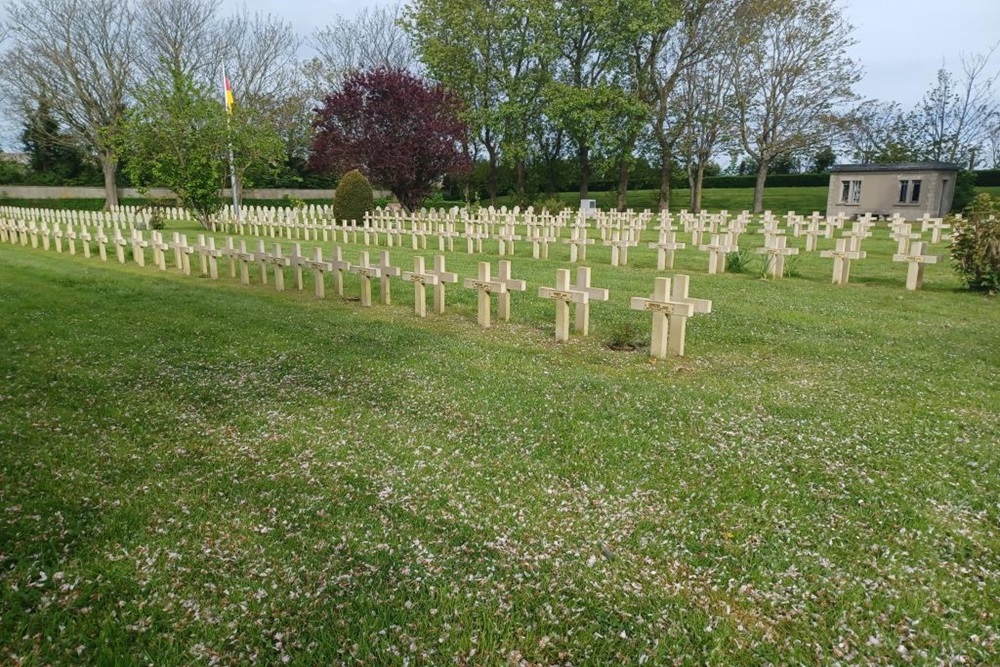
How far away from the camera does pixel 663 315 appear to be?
676 cm

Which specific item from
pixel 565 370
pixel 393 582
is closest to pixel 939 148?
pixel 565 370

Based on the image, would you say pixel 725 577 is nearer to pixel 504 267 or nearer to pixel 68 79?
pixel 504 267

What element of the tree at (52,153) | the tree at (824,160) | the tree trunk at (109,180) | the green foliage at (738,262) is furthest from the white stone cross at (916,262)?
the tree at (52,153)

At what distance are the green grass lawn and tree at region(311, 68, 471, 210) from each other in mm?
22674

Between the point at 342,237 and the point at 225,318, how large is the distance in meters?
13.4

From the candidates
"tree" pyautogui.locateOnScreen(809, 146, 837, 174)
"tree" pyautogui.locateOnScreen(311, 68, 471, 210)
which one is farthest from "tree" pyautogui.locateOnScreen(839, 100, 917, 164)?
"tree" pyautogui.locateOnScreen(311, 68, 471, 210)

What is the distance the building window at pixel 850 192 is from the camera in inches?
1278

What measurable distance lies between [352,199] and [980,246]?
19.5 metres

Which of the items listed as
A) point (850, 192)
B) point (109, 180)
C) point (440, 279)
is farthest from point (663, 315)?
point (109, 180)

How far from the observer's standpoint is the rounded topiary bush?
24.5m

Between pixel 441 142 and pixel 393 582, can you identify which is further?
pixel 441 142

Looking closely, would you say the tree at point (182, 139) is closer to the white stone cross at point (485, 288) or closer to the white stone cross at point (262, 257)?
the white stone cross at point (262, 257)

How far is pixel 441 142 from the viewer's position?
2939cm

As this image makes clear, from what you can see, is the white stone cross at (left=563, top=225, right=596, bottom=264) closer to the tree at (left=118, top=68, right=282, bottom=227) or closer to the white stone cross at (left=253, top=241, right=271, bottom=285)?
the white stone cross at (left=253, top=241, right=271, bottom=285)
